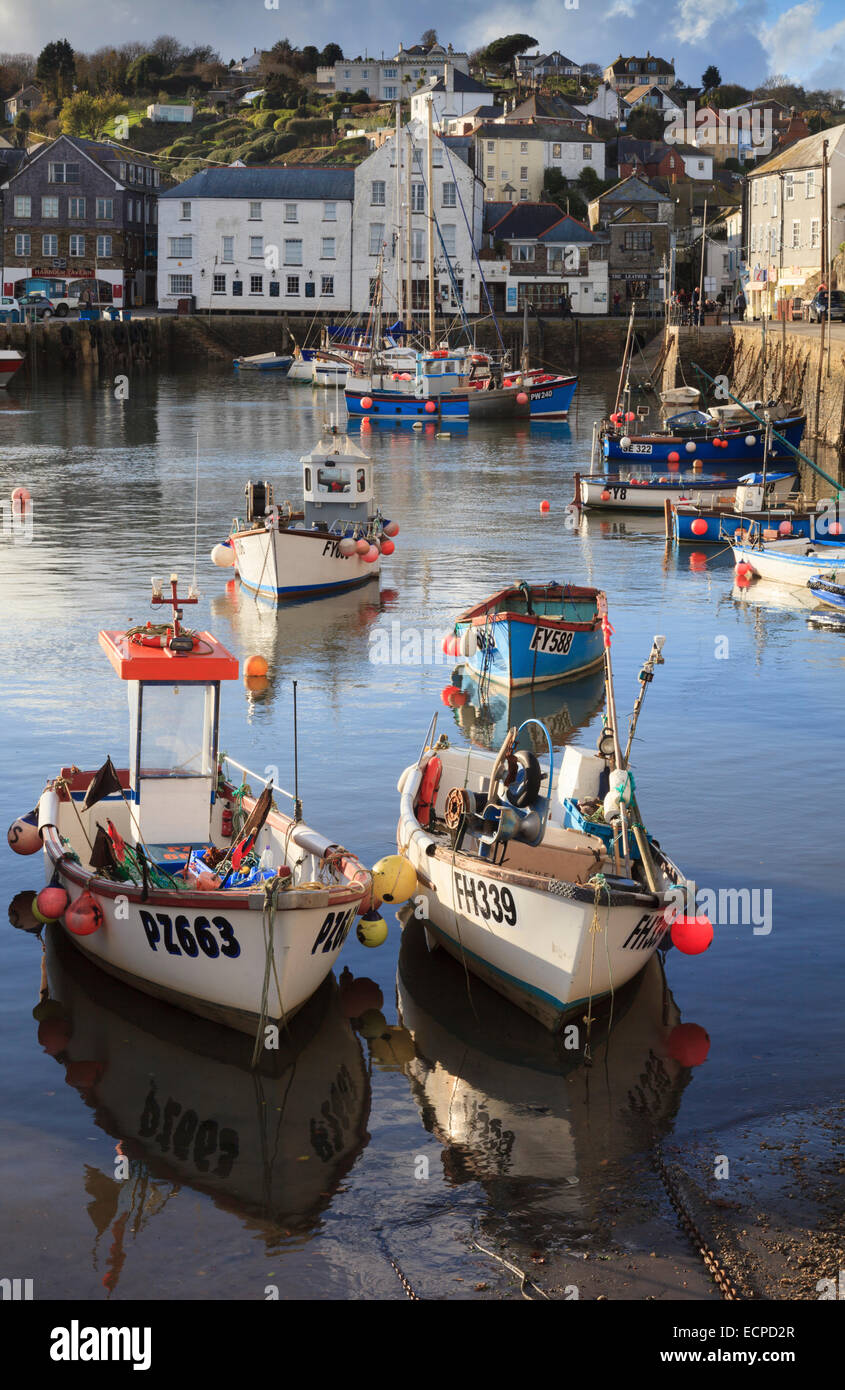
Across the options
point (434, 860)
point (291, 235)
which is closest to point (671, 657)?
point (434, 860)

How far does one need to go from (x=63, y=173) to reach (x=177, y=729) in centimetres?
9416

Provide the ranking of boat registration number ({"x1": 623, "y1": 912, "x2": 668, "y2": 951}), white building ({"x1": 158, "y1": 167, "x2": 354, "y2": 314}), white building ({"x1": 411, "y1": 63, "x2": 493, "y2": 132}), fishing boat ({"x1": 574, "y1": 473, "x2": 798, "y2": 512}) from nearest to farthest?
1. boat registration number ({"x1": 623, "y1": 912, "x2": 668, "y2": 951})
2. fishing boat ({"x1": 574, "y1": 473, "x2": 798, "y2": 512})
3. white building ({"x1": 158, "y1": 167, "x2": 354, "y2": 314})
4. white building ({"x1": 411, "y1": 63, "x2": 493, "y2": 132})

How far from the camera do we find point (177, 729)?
13648 millimetres

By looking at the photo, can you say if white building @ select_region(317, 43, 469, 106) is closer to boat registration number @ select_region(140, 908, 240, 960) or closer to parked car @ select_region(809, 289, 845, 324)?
parked car @ select_region(809, 289, 845, 324)

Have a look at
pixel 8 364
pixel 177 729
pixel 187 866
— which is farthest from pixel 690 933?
pixel 8 364

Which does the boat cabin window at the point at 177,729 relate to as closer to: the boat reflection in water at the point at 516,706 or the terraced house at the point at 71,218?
the boat reflection in water at the point at 516,706

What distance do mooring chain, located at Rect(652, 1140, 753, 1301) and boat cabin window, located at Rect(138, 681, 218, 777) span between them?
17.3 feet

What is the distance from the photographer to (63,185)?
3932 inches

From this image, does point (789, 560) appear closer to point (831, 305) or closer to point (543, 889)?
point (543, 889)

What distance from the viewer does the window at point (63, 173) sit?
99.7 meters

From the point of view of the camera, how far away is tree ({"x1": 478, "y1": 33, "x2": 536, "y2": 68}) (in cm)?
15875

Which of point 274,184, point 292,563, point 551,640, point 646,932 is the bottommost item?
point 646,932

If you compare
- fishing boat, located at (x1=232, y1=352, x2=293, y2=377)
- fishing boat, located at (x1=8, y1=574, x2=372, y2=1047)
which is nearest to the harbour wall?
fishing boat, located at (x1=232, y1=352, x2=293, y2=377)
